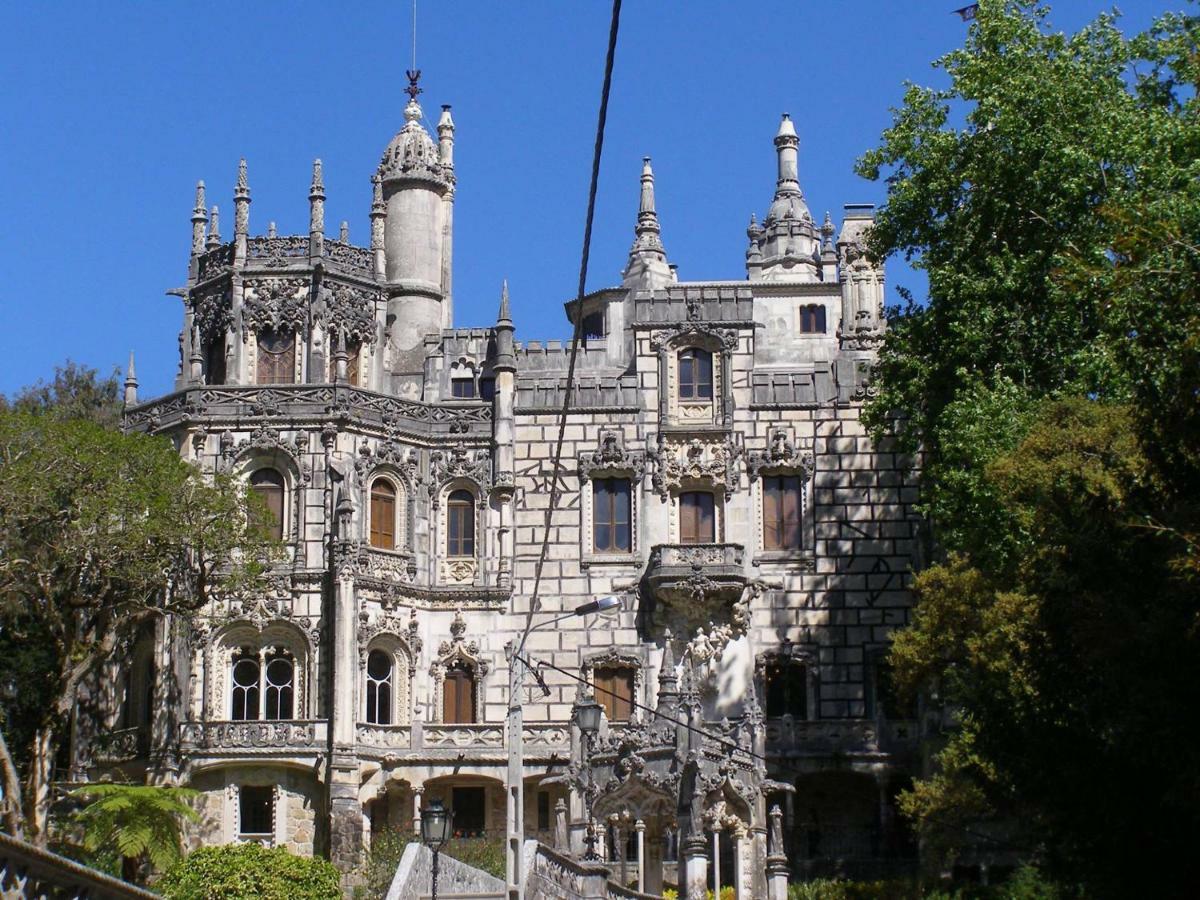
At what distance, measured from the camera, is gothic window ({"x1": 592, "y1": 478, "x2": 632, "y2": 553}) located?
179 ft

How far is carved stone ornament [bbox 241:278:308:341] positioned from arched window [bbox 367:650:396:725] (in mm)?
9189

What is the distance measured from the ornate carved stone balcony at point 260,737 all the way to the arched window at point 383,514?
538 centimetres

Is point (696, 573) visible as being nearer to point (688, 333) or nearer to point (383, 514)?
point (688, 333)

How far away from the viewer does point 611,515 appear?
54.8m

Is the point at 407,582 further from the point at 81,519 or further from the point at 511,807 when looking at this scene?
the point at 511,807

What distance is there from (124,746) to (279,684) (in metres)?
4.16

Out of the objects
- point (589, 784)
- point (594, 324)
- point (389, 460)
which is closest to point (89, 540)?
point (389, 460)

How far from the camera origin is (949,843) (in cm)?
4309

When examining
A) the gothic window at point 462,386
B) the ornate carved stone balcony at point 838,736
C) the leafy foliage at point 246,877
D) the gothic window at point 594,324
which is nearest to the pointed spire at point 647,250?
the gothic window at point 594,324

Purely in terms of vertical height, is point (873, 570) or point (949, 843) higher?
point (873, 570)

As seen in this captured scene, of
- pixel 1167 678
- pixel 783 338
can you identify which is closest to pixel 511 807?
pixel 1167 678

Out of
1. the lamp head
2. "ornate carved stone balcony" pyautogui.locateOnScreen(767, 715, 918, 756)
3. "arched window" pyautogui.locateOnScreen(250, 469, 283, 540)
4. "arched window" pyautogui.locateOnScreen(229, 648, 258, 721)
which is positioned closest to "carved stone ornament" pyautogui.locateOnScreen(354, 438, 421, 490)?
"arched window" pyautogui.locateOnScreen(250, 469, 283, 540)

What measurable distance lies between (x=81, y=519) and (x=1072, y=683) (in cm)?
2702

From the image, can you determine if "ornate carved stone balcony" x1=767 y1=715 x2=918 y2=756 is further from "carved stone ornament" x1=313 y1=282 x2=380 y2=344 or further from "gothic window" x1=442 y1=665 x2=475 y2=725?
"carved stone ornament" x1=313 y1=282 x2=380 y2=344
